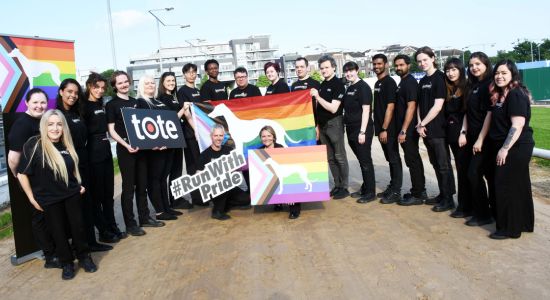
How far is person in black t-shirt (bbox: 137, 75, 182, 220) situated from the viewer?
620cm

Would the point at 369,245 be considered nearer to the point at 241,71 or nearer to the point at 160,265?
the point at 160,265

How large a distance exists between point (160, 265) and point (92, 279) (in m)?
0.69

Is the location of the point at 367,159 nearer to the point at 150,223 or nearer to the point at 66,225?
the point at 150,223

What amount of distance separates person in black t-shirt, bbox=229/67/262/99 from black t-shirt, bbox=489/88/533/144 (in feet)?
11.9

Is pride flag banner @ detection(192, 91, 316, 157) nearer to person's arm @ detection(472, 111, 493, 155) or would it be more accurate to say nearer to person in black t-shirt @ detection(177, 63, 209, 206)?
person in black t-shirt @ detection(177, 63, 209, 206)

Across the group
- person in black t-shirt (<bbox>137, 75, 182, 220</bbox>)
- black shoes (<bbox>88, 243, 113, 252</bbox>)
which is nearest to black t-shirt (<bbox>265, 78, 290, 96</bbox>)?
person in black t-shirt (<bbox>137, 75, 182, 220</bbox>)

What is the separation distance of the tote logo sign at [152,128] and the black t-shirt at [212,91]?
96 cm

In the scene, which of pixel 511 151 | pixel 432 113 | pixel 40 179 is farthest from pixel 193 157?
pixel 511 151

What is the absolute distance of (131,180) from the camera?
5836 mm

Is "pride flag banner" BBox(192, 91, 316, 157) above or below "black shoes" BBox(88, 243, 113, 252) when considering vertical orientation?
above

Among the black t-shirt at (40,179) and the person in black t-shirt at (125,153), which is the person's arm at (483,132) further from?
the black t-shirt at (40,179)

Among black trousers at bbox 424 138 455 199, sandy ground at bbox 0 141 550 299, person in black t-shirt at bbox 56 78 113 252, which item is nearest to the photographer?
sandy ground at bbox 0 141 550 299

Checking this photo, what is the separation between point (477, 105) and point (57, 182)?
4.87 m

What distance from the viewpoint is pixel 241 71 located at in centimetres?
724
